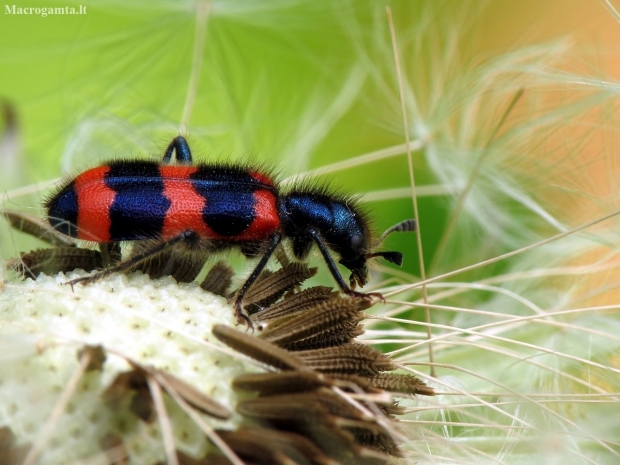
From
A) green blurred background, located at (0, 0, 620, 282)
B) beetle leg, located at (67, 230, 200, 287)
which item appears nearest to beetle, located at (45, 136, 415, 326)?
beetle leg, located at (67, 230, 200, 287)

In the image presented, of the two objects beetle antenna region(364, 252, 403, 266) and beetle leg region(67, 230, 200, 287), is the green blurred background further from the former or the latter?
beetle leg region(67, 230, 200, 287)

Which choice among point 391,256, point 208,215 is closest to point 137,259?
point 208,215

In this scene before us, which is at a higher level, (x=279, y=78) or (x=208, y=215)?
(x=279, y=78)

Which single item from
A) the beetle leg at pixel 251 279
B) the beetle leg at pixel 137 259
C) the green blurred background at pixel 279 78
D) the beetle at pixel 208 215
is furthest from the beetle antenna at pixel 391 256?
the green blurred background at pixel 279 78

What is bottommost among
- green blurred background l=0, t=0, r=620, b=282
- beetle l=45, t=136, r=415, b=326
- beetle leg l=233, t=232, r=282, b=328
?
beetle leg l=233, t=232, r=282, b=328

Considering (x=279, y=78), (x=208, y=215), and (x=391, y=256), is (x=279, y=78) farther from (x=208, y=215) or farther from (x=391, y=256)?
(x=208, y=215)

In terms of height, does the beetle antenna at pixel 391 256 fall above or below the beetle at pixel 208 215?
below

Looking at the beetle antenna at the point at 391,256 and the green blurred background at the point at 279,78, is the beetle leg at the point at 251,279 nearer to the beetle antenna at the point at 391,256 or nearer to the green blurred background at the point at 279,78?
the beetle antenna at the point at 391,256

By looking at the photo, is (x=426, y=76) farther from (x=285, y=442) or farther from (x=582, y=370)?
(x=285, y=442)

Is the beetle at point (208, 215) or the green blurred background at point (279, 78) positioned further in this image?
the green blurred background at point (279, 78)
